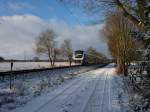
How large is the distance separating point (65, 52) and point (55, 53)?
Result: 81.3 feet

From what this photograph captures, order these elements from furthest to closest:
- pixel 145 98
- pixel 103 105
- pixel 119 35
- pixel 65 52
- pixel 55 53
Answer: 1. pixel 65 52
2. pixel 55 53
3. pixel 119 35
4. pixel 103 105
5. pixel 145 98

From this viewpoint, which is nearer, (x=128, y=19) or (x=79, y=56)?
(x=128, y=19)

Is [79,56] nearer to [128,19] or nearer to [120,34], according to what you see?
[120,34]

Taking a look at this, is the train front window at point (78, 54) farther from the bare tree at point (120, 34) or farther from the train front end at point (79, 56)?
the bare tree at point (120, 34)

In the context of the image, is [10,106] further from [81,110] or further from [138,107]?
[138,107]

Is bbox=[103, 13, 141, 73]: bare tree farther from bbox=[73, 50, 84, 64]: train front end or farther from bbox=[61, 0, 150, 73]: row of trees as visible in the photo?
bbox=[73, 50, 84, 64]: train front end

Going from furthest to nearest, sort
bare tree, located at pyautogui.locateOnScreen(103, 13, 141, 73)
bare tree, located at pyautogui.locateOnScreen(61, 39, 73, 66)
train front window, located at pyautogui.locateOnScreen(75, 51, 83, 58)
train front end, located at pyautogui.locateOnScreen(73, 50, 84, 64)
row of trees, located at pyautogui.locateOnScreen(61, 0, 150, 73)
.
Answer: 1. bare tree, located at pyautogui.locateOnScreen(61, 39, 73, 66)
2. train front end, located at pyautogui.locateOnScreen(73, 50, 84, 64)
3. train front window, located at pyautogui.locateOnScreen(75, 51, 83, 58)
4. bare tree, located at pyautogui.locateOnScreen(103, 13, 141, 73)
5. row of trees, located at pyautogui.locateOnScreen(61, 0, 150, 73)

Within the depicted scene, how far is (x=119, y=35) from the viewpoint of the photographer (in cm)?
3866

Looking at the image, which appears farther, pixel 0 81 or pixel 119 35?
pixel 119 35

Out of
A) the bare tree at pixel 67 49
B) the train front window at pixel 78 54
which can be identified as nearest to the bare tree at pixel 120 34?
the train front window at pixel 78 54

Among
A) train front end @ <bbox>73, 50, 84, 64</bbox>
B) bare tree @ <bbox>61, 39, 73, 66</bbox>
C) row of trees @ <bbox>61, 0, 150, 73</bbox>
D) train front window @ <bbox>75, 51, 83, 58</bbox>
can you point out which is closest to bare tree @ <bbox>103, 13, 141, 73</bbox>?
row of trees @ <bbox>61, 0, 150, 73</bbox>

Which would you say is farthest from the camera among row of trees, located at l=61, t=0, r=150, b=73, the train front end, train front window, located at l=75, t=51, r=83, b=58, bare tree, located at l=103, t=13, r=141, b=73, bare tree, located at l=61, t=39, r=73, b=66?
bare tree, located at l=61, t=39, r=73, b=66

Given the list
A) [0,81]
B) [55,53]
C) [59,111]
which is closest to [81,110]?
[59,111]

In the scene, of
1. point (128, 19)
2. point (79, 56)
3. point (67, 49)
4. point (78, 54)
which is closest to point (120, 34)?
point (128, 19)
